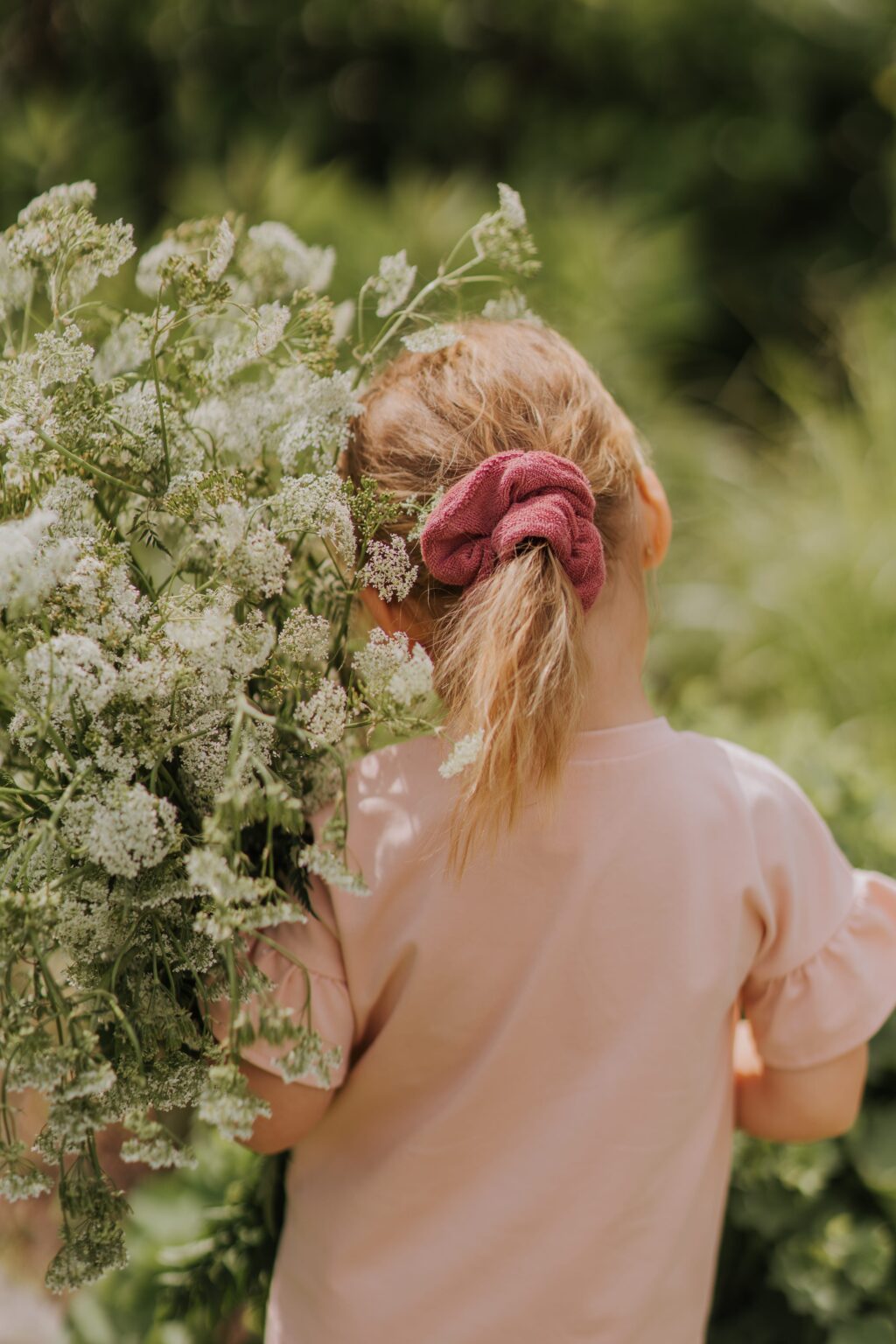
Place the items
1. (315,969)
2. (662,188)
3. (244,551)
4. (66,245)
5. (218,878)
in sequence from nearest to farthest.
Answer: (218,878)
(244,551)
(66,245)
(315,969)
(662,188)

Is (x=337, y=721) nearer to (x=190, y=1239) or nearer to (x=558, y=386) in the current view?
(x=558, y=386)

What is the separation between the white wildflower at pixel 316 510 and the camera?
0.93m

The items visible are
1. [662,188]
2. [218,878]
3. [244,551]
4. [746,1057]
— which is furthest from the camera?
[662,188]

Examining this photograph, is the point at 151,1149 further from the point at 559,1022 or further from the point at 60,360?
the point at 60,360

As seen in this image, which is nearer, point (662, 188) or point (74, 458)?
point (74, 458)

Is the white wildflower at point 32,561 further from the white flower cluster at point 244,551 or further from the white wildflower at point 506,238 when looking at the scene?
the white wildflower at point 506,238

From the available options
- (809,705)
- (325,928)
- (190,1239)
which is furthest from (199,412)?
(809,705)

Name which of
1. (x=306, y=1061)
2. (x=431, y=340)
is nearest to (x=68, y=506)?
(x=431, y=340)

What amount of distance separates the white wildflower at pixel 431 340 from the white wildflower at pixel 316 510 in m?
0.18

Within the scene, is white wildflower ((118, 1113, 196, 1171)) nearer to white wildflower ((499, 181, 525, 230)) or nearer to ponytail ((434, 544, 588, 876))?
ponytail ((434, 544, 588, 876))

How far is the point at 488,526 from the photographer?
98 centimetres

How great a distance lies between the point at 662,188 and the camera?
4.34 meters

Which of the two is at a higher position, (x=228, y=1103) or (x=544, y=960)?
(x=228, y=1103)

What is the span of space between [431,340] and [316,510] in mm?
229
